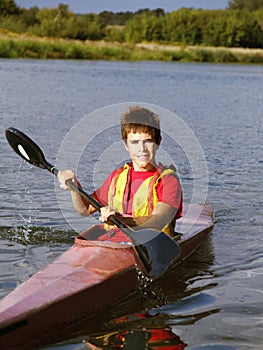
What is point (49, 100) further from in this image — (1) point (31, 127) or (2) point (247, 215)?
(2) point (247, 215)

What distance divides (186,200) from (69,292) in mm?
3776

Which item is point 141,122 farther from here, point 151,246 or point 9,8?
point 9,8

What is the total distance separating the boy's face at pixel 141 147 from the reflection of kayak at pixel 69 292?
0.59m

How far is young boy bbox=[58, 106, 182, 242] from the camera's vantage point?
16.4 feet

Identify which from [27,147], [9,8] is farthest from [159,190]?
[9,8]

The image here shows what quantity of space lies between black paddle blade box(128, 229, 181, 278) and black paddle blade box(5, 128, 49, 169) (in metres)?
0.93

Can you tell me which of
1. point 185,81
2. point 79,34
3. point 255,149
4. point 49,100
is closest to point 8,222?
point 255,149

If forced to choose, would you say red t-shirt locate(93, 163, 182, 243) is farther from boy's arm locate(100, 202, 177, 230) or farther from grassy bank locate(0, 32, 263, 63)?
grassy bank locate(0, 32, 263, 63)

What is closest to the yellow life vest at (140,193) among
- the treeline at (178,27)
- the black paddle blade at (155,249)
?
the black paddle blade at (155,249)

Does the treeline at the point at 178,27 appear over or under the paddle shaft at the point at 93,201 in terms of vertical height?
over

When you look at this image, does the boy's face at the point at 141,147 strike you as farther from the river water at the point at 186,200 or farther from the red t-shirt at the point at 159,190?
the river water at the point at 186,200

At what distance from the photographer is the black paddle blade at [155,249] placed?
4.64 meters

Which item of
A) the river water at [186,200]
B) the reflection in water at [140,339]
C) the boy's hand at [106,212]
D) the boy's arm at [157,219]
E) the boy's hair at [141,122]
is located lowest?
the reflection in water at [140,339]

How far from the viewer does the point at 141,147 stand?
5.01 metres
